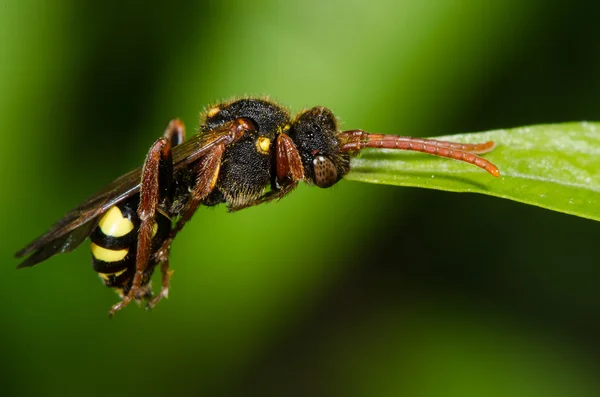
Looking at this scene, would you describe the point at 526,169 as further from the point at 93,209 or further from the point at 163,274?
the point at 93,209

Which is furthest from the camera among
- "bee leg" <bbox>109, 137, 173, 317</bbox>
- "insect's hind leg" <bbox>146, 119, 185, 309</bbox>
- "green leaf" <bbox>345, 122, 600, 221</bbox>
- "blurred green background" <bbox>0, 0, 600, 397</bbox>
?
"blurred green background" <bbox>0, 0, 600, 397</bbox>

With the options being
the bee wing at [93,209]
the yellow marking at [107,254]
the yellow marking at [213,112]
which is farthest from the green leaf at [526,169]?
the yellow marking at [107,254]

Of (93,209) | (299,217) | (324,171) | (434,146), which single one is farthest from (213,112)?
(299,217)

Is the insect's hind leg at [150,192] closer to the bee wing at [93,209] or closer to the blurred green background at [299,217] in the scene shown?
the bee wing at [93,209]

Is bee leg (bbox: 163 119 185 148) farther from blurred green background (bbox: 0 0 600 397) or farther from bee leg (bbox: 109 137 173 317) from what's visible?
blurred green background (bbox: 0 0 600 397)

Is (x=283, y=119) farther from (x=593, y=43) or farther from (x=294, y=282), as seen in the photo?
(x=593, y=43)

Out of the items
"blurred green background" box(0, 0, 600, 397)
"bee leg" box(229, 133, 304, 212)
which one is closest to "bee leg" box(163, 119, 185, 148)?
"bee leg" box(229, 133, 304, 212)

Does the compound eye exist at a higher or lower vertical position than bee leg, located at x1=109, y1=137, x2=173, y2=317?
higher
